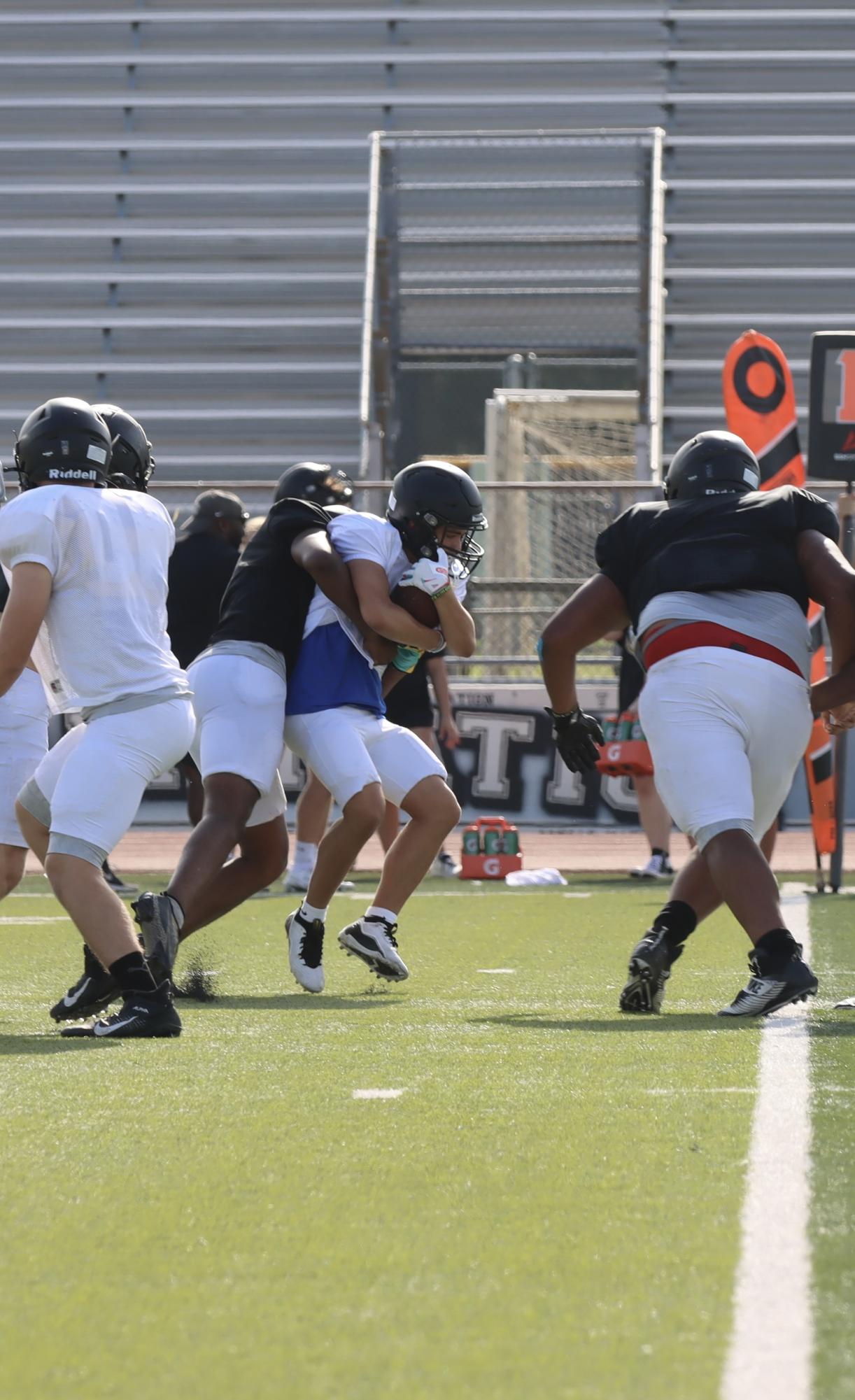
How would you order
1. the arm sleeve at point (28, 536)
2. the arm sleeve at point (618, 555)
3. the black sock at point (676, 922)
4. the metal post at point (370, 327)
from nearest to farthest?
the arm sleeve at point (28, 536) < the black sock at point (676, 922) < the arm sleeve at point (618, 555) < the metal post at point (370, 327)

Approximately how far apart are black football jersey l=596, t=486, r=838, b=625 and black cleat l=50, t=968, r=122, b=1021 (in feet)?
5.39

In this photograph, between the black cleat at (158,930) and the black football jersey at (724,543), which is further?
the black football jersey at (724,543)

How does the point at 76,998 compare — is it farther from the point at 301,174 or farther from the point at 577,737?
the point at 301,174

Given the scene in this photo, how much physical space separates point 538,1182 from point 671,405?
15107 millimetres

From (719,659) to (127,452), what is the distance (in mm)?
1578

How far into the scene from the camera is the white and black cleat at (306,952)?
17.9ft

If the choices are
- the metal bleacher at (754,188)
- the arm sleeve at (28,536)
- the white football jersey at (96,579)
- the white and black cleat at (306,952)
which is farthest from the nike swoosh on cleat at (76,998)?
the metal bleacher at (754,188)

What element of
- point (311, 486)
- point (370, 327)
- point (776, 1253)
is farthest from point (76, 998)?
point (370, 327)

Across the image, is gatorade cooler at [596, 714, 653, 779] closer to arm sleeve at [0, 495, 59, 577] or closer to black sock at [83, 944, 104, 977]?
black sock at [83, 944, 104, 977]

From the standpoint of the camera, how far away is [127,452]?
504cm

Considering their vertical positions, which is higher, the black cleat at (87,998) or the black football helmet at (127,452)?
the black football helmet at (127,452)

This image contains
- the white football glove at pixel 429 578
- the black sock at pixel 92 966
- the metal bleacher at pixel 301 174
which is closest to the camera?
the black sock at pixel 92 966

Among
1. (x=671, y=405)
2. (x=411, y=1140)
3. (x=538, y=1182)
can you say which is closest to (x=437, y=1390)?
(x=538, y=1182)

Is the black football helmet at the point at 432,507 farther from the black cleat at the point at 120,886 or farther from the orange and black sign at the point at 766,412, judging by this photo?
the orange and black sign at the point at 766,412
